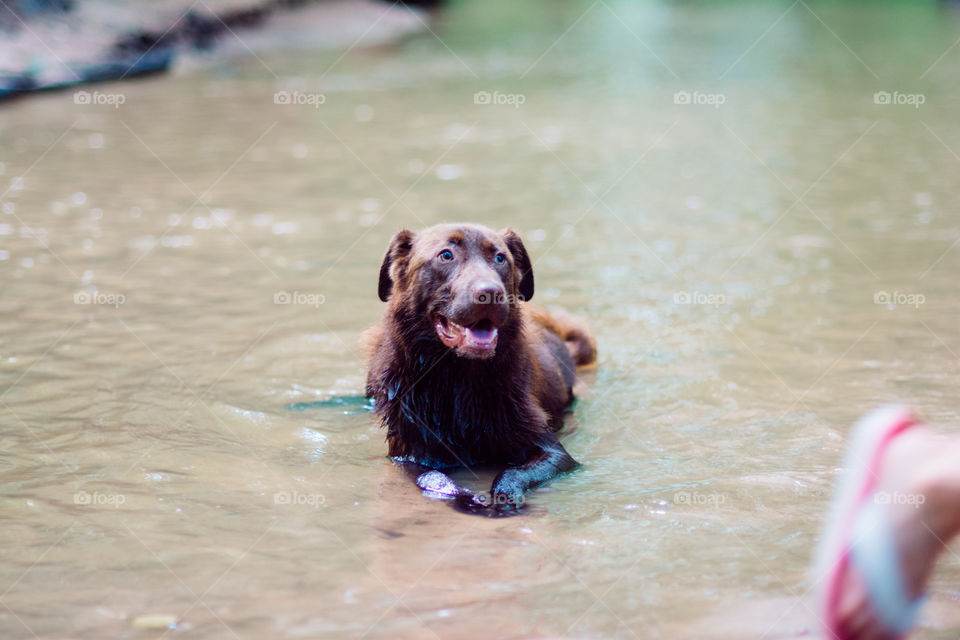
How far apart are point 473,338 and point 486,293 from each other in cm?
28

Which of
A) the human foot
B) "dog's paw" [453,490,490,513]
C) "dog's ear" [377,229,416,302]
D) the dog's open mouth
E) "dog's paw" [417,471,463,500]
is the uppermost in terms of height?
"dog's ear" [377,229,416,302]

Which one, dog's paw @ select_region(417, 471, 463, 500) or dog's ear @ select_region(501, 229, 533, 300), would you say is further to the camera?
dog's ear @ select_region(501, 229, 533, 300)

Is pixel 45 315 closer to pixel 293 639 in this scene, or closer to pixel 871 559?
pixel 293 639

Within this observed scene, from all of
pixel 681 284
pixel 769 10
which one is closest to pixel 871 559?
pixel 681 284

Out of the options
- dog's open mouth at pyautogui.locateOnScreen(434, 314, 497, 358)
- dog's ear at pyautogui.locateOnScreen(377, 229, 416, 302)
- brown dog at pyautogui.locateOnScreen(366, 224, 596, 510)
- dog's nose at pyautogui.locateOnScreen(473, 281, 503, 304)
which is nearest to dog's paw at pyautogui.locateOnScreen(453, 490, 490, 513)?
brown dog at pyautogui.locateOnScreen(366, 224, 596, 510)

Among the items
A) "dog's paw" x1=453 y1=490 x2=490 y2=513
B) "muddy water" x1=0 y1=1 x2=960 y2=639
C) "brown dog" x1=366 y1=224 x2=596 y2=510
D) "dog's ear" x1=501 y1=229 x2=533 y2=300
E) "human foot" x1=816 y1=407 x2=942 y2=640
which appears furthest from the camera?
"dog's ear" x1=501 y1=229 x2=533 y2=300

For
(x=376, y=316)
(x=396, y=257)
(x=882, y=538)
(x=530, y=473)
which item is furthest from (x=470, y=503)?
(x=376, y=316)

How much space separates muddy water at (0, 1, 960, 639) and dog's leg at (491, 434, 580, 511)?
13 cm

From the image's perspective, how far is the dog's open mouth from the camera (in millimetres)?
4961

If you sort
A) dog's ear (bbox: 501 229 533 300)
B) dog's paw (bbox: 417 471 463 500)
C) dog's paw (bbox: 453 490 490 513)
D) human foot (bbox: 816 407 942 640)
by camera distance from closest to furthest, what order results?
human foot (bbox: 816 407 942 640) < dog's paw (bbox: 453 490 490 513) < dog's paw (bbox: 417 471 463 500) < dog's ear (bbox: 501 229 533 300)

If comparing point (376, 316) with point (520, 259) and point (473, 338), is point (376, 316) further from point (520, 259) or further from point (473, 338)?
point (473, 338)

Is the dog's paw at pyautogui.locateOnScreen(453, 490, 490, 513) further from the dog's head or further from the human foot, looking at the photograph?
the human foot

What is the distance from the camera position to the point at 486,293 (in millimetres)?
4809

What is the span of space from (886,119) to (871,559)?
50.8 feet
